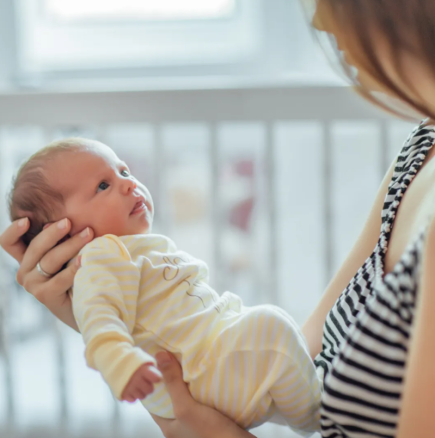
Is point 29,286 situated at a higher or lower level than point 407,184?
lower

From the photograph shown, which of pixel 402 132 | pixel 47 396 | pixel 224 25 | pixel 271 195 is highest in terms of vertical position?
pixel 224 25

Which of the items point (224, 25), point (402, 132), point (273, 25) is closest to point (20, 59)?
point (224, 25)

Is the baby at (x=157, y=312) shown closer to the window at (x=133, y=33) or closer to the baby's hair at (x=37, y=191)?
the baby's hair at (x=37, y=191)

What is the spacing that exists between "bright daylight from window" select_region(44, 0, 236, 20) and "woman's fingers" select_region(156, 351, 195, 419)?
1.38m

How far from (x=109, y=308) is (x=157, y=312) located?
0.33ft

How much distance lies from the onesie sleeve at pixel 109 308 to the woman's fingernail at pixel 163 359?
54 mm

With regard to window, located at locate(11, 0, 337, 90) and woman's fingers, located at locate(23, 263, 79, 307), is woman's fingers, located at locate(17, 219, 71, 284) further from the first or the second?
window, located at locate(11, 0, 337, 90)

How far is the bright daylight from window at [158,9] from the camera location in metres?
1.92

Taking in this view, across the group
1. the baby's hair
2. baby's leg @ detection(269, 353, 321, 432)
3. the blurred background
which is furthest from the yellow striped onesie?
the blurred background

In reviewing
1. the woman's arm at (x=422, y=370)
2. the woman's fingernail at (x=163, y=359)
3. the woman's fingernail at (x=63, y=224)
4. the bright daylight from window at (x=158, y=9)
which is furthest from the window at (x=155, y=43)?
the woman's arm at (x=422, y=370)

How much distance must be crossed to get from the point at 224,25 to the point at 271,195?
630 mm

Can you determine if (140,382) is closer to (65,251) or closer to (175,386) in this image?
(175,386)

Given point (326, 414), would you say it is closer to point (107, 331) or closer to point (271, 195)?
point (107, 331)

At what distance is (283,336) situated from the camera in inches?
30.4
